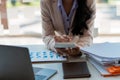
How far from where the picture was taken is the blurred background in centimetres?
248

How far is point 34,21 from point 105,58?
165 cm

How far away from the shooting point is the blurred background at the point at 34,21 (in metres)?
2.48

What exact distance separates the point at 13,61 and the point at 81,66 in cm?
36

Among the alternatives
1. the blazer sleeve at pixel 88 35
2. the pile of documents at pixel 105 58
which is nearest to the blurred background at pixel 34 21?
the blazer sleeve at pixel 88 35

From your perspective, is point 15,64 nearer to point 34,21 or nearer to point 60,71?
point 60,71

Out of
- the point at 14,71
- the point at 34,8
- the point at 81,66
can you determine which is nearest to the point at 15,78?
the point at 14,71

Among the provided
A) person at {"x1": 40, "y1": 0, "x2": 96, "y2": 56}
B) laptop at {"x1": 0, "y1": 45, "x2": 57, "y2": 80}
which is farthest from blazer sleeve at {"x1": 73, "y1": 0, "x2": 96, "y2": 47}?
laptop at {"x1": 0, "y1": 45, "x2": 57, "y2": 80}

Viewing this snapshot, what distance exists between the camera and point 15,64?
0.82 metres

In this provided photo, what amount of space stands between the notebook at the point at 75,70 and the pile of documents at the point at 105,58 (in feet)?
0.23

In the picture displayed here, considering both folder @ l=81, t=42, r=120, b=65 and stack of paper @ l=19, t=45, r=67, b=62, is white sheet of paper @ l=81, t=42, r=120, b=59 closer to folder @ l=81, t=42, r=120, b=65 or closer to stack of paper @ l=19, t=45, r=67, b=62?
folder @ l=81, t=42, r=120, b=65

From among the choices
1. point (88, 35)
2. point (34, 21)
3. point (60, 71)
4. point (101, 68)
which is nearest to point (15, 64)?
point (60, 71)

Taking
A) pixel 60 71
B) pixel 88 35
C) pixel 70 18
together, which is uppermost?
pixel 70 18

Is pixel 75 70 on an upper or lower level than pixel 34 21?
lower

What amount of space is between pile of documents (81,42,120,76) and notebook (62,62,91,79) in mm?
69
